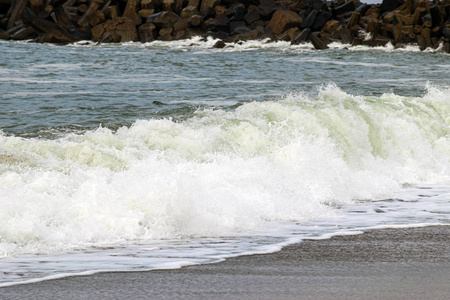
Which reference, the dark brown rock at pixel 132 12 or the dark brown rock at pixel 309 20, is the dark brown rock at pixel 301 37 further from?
the dark brown rock at pixel 132 12

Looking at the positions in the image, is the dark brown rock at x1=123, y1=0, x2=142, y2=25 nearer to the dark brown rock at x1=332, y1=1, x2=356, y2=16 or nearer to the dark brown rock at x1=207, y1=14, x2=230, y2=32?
the dark brown rock at x1=207, y1=14, x2=230, y2=32

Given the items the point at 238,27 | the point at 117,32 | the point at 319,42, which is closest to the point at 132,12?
the point at 117,32

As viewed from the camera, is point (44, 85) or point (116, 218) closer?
point (116, 218)

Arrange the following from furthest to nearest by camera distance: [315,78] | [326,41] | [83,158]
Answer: [326,41]
[315,78]
[83,158]

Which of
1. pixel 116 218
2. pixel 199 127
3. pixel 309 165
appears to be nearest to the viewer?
pixel 116 218

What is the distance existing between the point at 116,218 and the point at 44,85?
12730mm

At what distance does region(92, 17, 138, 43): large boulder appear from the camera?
44250mm

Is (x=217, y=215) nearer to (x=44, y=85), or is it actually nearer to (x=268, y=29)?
(x=44, y=85)

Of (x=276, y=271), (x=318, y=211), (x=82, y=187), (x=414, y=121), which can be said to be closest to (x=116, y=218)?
(x=82, y=187)

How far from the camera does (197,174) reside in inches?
301

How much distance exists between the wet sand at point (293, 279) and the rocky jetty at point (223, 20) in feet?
115

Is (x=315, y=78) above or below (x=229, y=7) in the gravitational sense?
below

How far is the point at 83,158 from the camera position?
808 centimetres

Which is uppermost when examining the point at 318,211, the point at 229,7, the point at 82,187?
the point at 229,7
